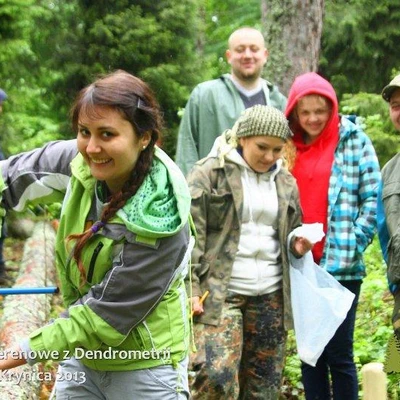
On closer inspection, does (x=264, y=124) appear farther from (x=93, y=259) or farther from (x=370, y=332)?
(x=370, y=332)

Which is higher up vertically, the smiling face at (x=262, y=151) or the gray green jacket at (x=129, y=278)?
the smiling face at (x=262, y=151)

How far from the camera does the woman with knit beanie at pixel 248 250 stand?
14.1ft

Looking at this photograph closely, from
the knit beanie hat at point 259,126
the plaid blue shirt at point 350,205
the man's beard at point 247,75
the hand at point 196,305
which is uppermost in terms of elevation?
the man's beard at point 247,75

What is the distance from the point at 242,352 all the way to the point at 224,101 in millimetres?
1969

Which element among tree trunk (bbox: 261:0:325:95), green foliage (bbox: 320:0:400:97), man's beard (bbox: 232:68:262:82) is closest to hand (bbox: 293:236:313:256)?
man's beard (bbox: 232:68:262:82)

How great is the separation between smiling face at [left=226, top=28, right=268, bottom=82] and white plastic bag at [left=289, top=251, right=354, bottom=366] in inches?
68.6

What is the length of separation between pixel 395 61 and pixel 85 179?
39.2ft

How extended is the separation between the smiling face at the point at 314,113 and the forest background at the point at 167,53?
2.76 metres

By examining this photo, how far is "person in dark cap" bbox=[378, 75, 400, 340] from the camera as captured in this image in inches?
153

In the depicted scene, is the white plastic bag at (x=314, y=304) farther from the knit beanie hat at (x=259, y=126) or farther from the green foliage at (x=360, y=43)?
the green foliage at (x=360, y=43)

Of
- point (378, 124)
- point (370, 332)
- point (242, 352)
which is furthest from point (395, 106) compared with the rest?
point (378, 124)

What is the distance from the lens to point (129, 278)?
2.64m

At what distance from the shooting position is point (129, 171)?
2.71 m

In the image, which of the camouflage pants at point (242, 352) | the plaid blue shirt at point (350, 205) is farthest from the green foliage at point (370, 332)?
the camouflage pants at point (242, 352)
